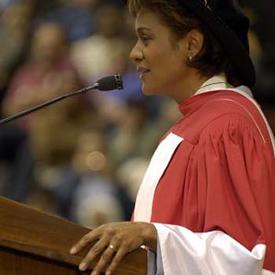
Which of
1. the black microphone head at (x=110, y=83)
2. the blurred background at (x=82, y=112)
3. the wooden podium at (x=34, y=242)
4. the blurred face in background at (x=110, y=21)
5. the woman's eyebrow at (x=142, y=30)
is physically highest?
the woman's eyebrow at (x=142, y=30)

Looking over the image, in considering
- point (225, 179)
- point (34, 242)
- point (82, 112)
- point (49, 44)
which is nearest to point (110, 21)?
point (49, 44)

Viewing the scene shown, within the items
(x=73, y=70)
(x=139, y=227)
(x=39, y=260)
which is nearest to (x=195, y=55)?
(x=139, y=227)

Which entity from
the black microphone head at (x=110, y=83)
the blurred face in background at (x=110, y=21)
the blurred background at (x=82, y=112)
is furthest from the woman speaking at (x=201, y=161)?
the blurred face in background at (x=110, y=21)

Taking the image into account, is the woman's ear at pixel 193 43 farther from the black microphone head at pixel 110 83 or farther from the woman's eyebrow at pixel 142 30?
the black microphone head at pixel 110 83

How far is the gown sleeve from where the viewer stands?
2.02 meters

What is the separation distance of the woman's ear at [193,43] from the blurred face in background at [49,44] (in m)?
3.15

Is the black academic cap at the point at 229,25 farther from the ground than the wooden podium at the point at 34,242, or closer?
farther from the ground

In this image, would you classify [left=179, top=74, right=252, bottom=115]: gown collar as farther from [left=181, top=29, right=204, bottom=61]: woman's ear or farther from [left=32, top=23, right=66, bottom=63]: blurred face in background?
[left=32, top=23, right=66, bottom=63]: blurred face in background

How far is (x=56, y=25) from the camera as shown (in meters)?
5.68

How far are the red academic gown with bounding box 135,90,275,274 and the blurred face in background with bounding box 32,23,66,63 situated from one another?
324 centimetres

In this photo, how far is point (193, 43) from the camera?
2.33m

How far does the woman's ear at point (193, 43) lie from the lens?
7.61 ft

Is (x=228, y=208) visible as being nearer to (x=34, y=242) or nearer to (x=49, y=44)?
(x=34, y=242)

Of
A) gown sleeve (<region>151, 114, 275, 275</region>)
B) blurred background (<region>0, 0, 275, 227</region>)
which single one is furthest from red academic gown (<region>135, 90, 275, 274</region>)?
blurred background (<region>0, 0, 275, 227</region>)
